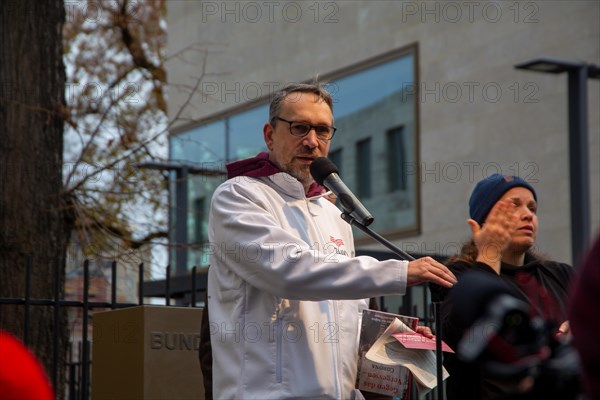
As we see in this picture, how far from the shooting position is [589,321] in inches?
97.7

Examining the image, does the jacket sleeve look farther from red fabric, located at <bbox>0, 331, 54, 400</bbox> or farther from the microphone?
red fabric, located at <bbox>0, 331, 54, 400</bbox>

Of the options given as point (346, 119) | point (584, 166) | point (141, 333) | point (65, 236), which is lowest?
point (141, 333)

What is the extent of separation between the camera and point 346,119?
2017 cm

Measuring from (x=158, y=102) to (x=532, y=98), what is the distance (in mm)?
5947

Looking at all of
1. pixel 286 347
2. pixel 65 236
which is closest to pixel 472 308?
pixel 286 347

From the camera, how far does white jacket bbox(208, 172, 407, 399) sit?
15.5 feet

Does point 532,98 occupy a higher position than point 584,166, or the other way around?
point 532,98

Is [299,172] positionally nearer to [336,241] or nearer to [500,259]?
[336,241]

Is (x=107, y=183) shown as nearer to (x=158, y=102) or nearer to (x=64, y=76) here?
(x=64, y=76)

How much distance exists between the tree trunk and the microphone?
474cm

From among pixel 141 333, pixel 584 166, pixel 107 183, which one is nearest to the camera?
pixel 141 333

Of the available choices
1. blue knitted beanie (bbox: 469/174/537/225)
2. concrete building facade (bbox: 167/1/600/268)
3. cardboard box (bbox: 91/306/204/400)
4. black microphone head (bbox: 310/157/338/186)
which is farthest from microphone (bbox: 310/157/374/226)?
concrete building facade (bbox: 167/1/600/268)

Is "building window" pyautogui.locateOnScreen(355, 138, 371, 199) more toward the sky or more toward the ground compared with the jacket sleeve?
more toward the sky

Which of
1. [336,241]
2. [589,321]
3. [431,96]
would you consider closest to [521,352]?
[589,321]
